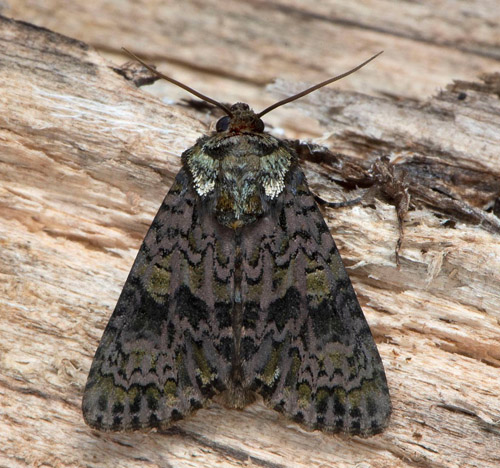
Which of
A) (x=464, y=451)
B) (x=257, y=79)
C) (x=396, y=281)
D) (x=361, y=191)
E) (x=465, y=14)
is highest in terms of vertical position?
(x=465, y=14)

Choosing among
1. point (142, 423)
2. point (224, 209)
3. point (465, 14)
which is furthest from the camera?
point (465, 14)

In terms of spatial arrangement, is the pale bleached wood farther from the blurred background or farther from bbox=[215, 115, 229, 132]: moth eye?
bbox=[215, 115, 229, 132]: moth eye

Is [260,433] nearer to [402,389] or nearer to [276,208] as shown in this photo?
[402,389]

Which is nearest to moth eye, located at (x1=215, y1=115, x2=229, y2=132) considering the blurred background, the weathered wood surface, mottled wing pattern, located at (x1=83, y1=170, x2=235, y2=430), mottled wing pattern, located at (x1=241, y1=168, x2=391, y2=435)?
the weathered wood surface

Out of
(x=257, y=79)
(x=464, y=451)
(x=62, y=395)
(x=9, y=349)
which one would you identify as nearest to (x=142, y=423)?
(x=62, y=395)

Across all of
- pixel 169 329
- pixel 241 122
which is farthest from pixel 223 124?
pixel 169 329

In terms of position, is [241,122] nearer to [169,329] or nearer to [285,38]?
[169,329]
